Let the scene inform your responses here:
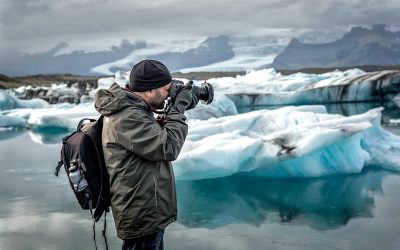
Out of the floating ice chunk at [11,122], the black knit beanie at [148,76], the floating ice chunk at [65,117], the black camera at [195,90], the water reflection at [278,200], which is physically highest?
the black knit beanie at [148,76]

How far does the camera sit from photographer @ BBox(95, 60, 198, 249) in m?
2.12

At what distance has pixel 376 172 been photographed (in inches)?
283

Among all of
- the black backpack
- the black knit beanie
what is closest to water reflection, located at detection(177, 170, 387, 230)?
the black backpack

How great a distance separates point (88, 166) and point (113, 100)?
303 mm

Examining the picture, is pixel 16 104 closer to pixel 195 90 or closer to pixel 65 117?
pixel 65 117

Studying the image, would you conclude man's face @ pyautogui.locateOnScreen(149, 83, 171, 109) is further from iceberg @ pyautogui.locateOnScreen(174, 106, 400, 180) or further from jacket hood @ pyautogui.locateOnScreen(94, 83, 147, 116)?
iceberg @ pyautogui.locateOnScreen(174, 106, 400, 180)

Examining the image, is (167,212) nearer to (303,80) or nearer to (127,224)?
(127,224)

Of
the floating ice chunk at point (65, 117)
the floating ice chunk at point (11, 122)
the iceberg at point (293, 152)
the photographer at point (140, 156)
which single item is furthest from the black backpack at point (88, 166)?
the floating ice chunk at point (11, 122)

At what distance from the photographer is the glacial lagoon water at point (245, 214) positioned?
4.30m

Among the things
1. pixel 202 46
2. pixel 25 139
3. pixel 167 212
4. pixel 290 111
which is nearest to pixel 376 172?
pixel 290 111

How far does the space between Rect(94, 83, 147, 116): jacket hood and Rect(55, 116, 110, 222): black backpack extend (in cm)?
14

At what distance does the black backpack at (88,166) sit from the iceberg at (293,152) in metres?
4.21

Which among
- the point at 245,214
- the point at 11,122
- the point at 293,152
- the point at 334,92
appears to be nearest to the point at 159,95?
the point at 245,214

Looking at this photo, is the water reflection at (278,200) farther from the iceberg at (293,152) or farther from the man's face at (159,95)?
the man's face at (159,95)
